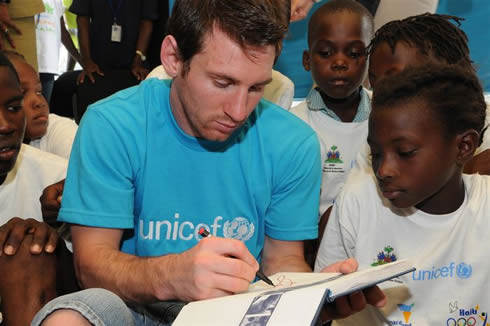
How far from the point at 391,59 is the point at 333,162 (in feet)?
1.44

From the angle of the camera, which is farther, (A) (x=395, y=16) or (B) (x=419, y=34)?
(A) (x=395, y=16)

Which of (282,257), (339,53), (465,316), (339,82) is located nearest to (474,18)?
(339,53)

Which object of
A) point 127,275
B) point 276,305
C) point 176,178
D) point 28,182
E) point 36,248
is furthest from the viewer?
point 28,182

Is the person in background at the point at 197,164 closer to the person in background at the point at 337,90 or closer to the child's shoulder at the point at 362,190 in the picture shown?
the child's shoulder at the point at 362,190

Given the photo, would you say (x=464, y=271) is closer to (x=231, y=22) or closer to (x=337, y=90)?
(x=231, y=22)

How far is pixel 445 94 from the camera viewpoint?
1.55 metres

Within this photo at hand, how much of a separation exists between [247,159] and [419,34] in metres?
0.96

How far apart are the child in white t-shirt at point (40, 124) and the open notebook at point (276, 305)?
1.48 meters

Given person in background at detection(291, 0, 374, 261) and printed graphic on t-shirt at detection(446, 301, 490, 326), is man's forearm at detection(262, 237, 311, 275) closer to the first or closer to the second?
printed graphic on t-shirt at detection(446, 301, 490, 326)

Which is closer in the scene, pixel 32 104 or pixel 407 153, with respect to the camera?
pixel 407 153

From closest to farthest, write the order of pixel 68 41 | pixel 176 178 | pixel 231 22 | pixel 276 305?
A: pixel 276 305, pixel 231 22, pixel 176 178, pixel 68 41

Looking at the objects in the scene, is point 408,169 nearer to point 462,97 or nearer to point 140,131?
point 462,97

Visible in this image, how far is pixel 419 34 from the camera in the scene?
6.86 ft

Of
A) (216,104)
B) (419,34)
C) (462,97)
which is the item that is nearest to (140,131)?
(216,104)
